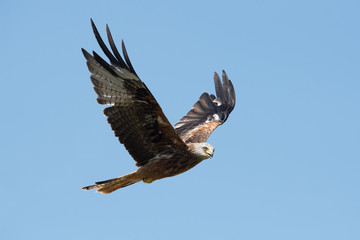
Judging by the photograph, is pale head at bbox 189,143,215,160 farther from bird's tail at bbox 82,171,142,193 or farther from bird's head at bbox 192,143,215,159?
bird's tail at bbox 82,171,142,193

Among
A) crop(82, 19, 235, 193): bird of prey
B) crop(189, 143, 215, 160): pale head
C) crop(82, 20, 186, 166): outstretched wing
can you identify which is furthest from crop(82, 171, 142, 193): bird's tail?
crop(189, 143, 215, 160): pale head

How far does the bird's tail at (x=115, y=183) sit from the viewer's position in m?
9.20

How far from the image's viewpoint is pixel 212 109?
42.0ft

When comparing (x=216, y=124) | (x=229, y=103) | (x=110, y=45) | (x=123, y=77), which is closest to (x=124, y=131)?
(x=123, y=77)

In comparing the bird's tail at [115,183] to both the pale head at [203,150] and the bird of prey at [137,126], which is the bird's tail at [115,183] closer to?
the bird of prey at [137,126]

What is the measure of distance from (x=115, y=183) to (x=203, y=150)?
160 centimetres

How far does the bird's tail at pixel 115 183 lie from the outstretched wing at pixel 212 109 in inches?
106

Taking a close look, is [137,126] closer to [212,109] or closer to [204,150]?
[204,150]

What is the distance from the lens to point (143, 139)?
919 centimetres

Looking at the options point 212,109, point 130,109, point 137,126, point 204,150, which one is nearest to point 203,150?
point 204,150

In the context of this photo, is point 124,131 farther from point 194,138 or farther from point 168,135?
point 194,138

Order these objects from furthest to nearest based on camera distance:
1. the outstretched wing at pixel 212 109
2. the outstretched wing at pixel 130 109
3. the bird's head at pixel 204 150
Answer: the outstretched wing at pixel 212 109 < the bird's head at pixel 204 150 < the outstretched wing at pixel 130 109

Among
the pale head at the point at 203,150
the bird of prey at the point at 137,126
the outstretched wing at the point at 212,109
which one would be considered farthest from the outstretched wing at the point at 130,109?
the outstretched wing at the point at 212,109

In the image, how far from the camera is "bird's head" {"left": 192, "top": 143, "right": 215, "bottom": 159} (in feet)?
29.9
